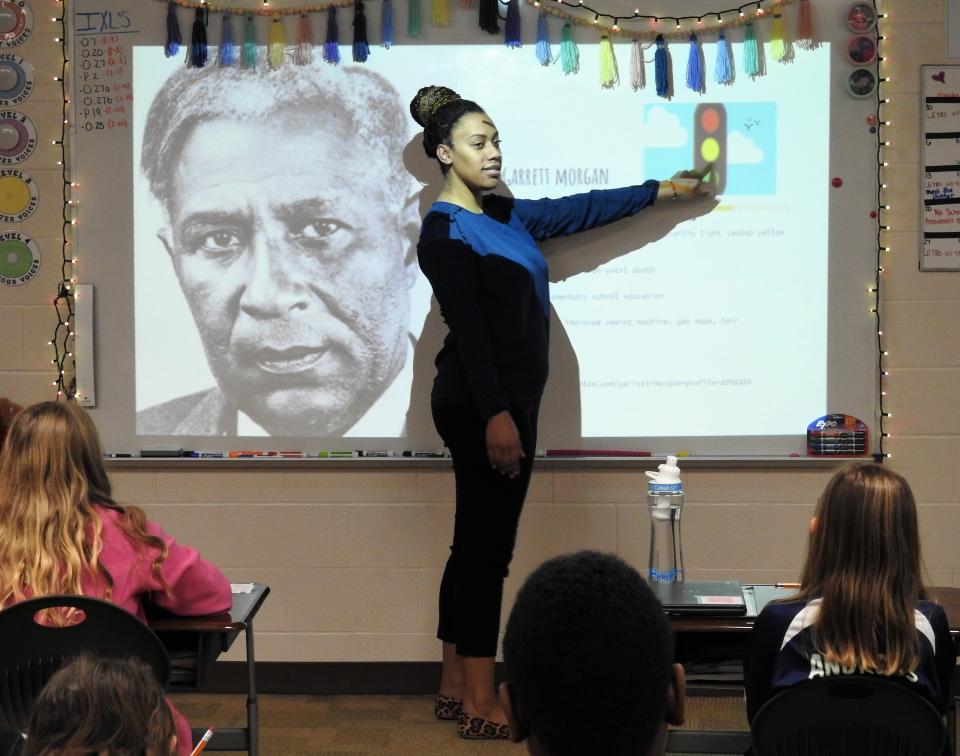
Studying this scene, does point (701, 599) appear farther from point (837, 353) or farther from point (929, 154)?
point (929, 154)

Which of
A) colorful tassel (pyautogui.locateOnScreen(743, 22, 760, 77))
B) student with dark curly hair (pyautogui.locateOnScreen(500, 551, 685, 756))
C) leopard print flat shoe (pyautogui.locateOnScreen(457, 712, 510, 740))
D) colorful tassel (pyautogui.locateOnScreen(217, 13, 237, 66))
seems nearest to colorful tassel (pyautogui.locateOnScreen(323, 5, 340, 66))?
colorful tassel (pyautogui.locateOnScreen(217, 13, 237, 66))

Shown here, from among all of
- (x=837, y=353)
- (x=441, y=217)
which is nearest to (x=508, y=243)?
(x=441, y=217)

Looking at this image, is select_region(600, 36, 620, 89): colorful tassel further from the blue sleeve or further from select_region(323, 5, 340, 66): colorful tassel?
select_region(323, 5, 340, 66): colorful tassel

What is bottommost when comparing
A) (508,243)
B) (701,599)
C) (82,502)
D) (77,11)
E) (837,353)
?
(701,599)

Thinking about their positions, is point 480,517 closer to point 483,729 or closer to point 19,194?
point 483,729

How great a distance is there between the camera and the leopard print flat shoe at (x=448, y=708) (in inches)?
138

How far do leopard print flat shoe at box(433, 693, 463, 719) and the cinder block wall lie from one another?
291mm

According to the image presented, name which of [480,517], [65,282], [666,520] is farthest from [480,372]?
[65,282]

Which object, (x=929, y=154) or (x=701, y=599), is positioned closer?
(x=701, y=599)

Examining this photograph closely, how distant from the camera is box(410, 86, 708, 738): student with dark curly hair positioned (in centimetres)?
321

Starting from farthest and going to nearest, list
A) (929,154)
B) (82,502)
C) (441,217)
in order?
(929,154)
(441,217)
(82,502)

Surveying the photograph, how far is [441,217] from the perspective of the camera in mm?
3311

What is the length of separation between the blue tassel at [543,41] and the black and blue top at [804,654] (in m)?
2.25

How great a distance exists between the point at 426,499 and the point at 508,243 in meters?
0.91
